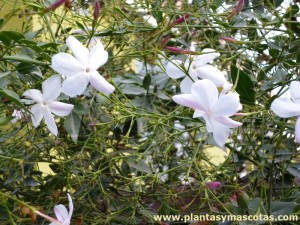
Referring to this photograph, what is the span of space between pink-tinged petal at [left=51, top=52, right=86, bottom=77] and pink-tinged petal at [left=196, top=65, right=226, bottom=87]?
Result: 8.2 inches

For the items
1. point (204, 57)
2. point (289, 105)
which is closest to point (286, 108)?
point (289, 105)

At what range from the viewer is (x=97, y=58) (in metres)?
0.84

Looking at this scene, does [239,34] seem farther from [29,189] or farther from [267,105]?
[29,189]

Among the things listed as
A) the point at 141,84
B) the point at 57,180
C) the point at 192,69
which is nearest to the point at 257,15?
the point at 192,69

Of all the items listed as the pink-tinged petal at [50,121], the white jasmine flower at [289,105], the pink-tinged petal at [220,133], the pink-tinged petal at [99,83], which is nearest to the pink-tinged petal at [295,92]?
the white jasmine flower at [289,105]

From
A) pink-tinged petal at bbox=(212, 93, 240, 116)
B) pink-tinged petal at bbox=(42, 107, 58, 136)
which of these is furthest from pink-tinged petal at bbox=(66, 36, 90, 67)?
pink-tinged petal at bbox=(212, 93, 240, 116)

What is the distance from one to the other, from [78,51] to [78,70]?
4 cm

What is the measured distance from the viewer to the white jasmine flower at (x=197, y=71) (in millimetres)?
874

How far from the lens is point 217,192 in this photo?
109 cm

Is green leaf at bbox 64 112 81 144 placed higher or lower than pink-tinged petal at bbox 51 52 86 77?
lower

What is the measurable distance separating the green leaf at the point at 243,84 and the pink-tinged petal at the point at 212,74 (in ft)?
0.07

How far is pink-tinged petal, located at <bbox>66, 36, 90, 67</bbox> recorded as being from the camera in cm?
83

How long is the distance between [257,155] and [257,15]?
11.2 inches

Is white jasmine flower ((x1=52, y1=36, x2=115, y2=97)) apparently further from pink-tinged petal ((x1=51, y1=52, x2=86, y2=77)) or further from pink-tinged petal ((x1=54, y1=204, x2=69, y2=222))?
pink-tinged petal ((x1=54, y1=204, x2=69, y2=222))
